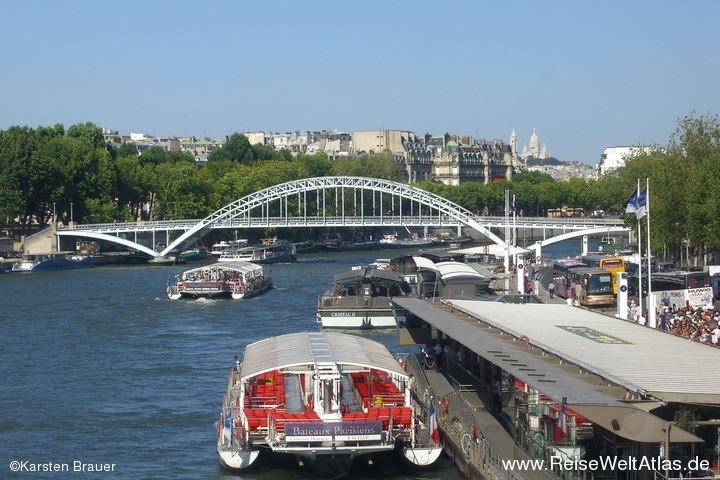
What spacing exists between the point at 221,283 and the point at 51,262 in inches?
801

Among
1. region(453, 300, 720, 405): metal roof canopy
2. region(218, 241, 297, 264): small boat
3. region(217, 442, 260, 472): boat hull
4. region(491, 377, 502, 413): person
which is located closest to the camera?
region(453, 300, 720, 405): metal roof canopy

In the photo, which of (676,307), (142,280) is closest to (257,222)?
(142,280)

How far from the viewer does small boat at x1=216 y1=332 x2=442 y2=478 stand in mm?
14711

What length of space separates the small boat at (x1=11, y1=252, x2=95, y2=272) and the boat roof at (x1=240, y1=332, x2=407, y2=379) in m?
42.3

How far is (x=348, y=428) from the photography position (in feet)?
48.3

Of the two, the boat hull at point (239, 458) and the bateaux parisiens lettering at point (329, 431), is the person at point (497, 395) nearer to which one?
the bateaux parisiens lettering at point (329, 431)

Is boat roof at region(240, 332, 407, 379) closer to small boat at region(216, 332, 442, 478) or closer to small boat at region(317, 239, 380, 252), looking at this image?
small boat at region(216, 332, 442, 478)

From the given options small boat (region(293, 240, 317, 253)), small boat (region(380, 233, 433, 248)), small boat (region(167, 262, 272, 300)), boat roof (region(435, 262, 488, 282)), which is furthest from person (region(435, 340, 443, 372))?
small boat (region(380, 233, 433, 248))

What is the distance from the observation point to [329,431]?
14672 mm

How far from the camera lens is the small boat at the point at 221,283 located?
136 feet

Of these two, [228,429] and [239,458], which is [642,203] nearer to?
[228,429]

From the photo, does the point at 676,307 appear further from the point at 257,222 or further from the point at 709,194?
the point at 257,222

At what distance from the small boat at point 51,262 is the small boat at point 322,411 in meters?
43.1

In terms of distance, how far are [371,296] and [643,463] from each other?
2171cm
